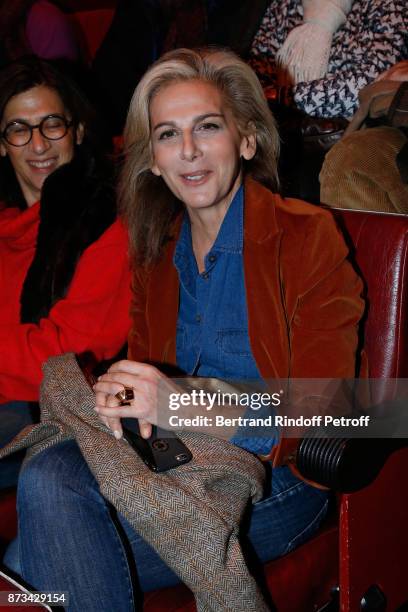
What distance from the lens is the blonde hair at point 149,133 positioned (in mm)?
1268

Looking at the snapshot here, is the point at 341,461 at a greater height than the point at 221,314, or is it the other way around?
the point at 221,314

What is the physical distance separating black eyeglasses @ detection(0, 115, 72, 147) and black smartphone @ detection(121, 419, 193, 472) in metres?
0.76

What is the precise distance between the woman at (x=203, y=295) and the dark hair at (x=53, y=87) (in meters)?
0.23

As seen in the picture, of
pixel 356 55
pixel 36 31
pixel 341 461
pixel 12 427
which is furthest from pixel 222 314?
pixel 36 31

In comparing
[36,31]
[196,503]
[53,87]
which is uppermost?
[36,31]

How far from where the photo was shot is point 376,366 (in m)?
1.20

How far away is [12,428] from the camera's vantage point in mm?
1461

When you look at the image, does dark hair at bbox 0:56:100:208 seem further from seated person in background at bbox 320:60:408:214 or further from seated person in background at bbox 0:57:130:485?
seated person in background at bbox 320:60:408:214

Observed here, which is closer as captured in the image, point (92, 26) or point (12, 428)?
point (12, 428)

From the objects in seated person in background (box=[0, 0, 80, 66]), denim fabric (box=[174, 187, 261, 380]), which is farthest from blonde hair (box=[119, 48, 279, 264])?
seated person in background (box=[0, 0, 80, 66])

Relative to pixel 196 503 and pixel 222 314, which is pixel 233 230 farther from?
pixel 196 503

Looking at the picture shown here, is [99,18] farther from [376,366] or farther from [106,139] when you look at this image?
[376,366]

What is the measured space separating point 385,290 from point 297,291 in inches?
6.0

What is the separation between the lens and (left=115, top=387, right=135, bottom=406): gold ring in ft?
3.54
